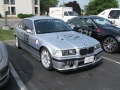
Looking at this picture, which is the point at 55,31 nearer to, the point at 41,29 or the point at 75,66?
the point at 41,29

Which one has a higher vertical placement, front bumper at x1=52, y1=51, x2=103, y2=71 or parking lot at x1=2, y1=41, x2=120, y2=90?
front bumper at x1=52, y1=51, x2=103, y2=71

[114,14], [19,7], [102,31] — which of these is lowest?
[102,31]

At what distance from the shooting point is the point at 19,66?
499 centimetres

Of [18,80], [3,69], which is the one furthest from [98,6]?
[3,69]

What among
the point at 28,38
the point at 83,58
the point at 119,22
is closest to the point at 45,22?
the point at 28,38

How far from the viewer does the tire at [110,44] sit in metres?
6.21

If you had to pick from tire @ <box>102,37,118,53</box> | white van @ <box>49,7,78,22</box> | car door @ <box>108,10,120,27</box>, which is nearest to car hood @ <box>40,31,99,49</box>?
tire @ <box>102,37,118,53</box>

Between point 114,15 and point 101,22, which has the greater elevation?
point 114,15

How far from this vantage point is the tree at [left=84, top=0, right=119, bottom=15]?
31.4m

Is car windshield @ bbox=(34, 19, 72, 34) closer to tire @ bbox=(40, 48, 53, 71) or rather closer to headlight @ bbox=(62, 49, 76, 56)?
tire @ bbox=(40, 48, 53, 71)

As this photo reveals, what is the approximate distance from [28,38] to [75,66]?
6.89 feet

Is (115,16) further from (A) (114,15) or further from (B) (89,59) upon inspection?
(B) (89,59)

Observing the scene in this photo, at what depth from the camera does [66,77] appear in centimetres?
418

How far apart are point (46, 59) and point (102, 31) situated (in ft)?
10.1
